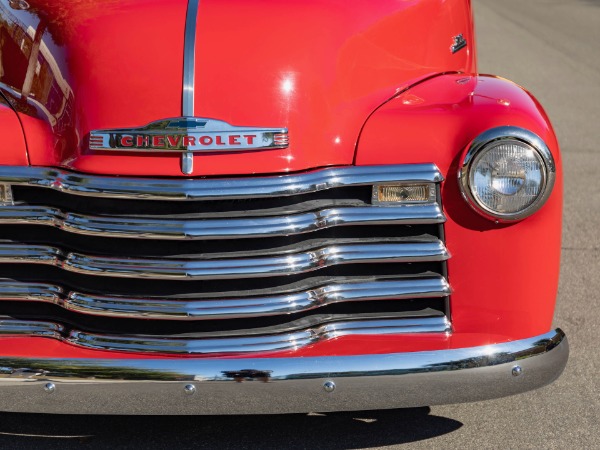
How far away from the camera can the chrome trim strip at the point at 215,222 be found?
3092mm

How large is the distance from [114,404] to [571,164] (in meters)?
4.90

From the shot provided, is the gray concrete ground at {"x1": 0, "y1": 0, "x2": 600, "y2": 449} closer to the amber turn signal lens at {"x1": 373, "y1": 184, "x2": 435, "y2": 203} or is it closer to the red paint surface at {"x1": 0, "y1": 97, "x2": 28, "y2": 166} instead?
the amber turn signal lens at {"x1": 373, "y1": 184, "x2": 435, "y2": 203}

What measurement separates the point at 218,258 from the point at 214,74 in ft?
1.91

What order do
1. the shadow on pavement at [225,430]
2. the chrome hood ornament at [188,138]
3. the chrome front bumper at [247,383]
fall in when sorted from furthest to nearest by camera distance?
the shadow on pavement at [225,430]
the chrome hood ornament at [188,138]
the chrome front bumper at [247,383]

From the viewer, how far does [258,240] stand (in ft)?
10.4

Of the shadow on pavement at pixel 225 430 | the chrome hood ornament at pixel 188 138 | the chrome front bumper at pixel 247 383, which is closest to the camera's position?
the chrome front bumper at pixel 247 383

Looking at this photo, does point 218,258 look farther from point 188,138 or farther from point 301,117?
point 301,117

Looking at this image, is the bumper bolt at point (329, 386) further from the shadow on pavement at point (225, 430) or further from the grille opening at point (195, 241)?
the shadow on pavement at point (225, 430)

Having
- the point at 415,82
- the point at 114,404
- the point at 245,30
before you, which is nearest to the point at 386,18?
the point at 415,82

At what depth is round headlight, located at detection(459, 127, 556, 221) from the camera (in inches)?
126

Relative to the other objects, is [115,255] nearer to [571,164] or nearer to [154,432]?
[154,432]

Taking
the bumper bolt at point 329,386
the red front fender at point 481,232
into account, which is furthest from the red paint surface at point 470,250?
the bumper bolt at point 329,386

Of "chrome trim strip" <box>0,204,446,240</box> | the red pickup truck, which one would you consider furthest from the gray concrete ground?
"chrome trim strip" <box>0,204,446,240</box>

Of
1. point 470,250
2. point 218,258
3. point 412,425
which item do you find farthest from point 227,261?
point 412,425
